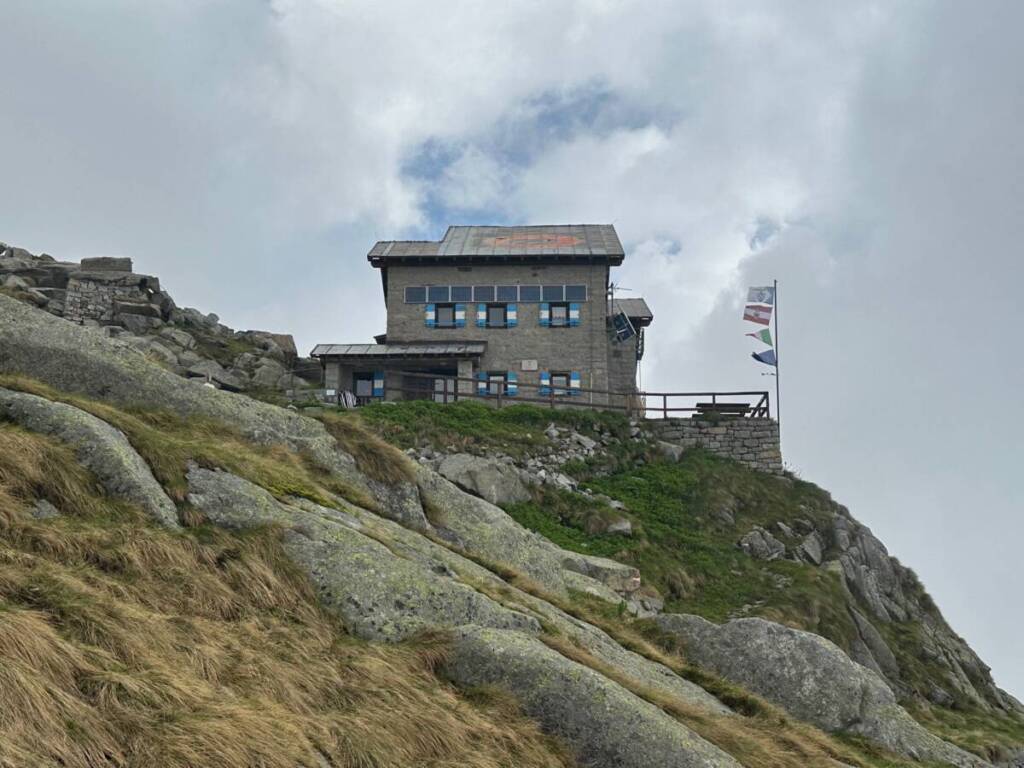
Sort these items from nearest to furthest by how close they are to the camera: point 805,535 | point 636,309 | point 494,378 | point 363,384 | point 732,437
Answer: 1. point 805,535
2. point 732,437
3. point 363,384
4. point 494,378
5. point 636,309

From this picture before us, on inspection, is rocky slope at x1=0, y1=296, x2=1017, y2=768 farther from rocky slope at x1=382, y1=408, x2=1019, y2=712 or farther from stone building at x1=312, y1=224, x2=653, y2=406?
stone building at x1=312, y1=224, x2=653, y2=406

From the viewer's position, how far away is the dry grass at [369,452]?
1680 centimetres

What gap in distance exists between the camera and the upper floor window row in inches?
2060

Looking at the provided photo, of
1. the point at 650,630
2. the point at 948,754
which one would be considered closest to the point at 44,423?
the point at 650,630

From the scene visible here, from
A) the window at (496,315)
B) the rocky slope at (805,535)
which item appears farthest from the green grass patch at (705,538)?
the window at (496,315)

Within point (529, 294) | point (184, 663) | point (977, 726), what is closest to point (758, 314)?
point (529, 294)

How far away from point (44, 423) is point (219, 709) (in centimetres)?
612

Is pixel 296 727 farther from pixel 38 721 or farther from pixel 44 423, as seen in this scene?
pixel 44 423

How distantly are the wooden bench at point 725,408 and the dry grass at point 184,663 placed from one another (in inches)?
1454

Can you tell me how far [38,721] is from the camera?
629 centimetres

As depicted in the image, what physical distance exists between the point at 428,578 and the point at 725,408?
36.6 meters

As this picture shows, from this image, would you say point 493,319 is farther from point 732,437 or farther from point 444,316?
point 732,437

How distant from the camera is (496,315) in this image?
5231 cm

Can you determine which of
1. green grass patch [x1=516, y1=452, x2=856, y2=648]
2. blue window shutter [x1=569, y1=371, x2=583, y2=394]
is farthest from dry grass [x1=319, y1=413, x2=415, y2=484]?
blue window shutter [x1=569, y1=371, x2=583, y2=394]
